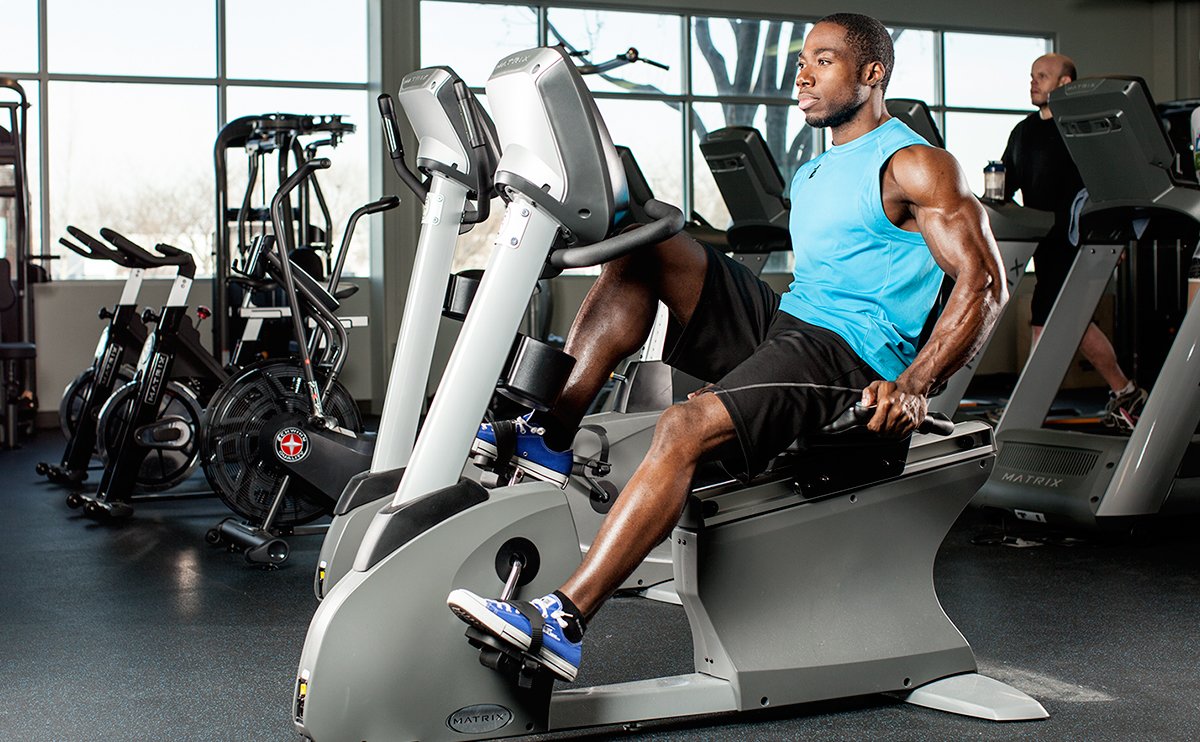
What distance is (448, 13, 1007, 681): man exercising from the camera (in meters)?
1.98

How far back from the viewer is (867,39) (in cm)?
236

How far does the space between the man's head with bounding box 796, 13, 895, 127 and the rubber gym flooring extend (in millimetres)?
864

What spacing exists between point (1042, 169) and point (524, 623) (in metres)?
3.77

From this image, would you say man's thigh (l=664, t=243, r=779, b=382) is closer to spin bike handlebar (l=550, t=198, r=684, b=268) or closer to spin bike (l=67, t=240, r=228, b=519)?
spin bike handlebar (l=550, t=198, r=684, b=268)

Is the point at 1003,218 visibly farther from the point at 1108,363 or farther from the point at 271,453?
the point at 271,453

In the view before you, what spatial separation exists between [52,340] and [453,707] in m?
6.68

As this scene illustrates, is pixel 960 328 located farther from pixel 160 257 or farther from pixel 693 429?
pixel 160 257

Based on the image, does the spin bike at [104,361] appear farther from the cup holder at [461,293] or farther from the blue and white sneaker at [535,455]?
the blue and white sneaker at [535,455]

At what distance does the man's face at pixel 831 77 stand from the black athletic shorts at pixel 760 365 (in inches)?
13.8

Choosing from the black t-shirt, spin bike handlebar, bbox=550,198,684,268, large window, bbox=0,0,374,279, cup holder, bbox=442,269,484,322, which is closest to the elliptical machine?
spin bike handlebar, bbox=550,198,684,268

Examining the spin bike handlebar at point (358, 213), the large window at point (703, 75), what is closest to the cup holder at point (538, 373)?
the spin bike handlebar at point (358, 213)

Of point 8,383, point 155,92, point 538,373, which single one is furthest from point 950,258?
point 155,92

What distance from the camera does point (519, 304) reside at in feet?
6.57

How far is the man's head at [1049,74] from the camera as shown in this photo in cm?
480
